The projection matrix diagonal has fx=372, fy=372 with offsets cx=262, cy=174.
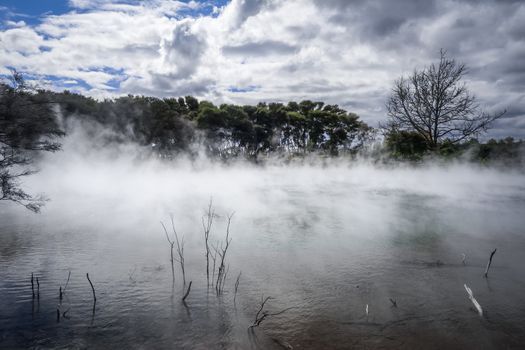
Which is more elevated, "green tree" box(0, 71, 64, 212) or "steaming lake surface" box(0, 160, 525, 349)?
"green tree" box(0, 71, 64, 212)

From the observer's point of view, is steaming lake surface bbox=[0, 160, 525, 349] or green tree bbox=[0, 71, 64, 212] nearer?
steaming lake surface bbox=[0, 160, 525, 349]

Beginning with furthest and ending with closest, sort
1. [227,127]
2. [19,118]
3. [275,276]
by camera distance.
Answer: [227,127] → [19,118] → [275,276]

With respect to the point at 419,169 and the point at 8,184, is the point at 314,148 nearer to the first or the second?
the point at 419,169

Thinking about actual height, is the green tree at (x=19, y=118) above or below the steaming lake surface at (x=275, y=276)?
above

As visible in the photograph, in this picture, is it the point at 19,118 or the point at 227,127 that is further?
the point at 227,127

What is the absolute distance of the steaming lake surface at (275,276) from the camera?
404cm

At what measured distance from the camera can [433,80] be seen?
15.1 metres

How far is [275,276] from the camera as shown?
5.75 m

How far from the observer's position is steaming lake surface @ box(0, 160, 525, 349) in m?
4.04

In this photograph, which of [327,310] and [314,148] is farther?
[314,148]

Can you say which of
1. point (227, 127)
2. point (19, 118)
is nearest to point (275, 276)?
point (19, 118)

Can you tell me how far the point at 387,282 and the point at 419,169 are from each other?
15442mm

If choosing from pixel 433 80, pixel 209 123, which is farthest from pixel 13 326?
pixel 209 123

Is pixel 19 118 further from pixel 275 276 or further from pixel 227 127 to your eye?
pixel 227 127
